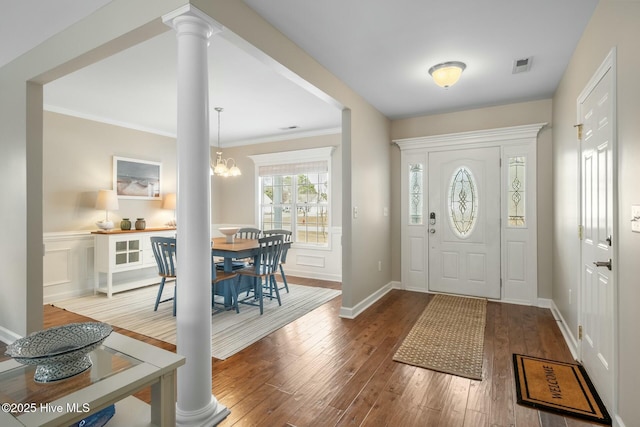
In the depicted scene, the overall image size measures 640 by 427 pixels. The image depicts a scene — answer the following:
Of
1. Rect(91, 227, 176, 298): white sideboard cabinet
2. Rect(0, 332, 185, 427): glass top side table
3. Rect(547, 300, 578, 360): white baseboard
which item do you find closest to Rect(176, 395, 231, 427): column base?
Rect(0, 332, 185, 427): glass top side table

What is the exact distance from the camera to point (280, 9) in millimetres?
2287

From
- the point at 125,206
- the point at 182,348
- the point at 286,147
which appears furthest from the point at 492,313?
the point at 125,206

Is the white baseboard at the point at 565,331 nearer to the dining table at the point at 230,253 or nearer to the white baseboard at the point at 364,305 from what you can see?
the white baseboard at the point at 364,305

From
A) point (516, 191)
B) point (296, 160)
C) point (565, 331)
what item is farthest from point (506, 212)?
point (296, 160)

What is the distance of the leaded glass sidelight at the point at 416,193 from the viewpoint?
484 cm

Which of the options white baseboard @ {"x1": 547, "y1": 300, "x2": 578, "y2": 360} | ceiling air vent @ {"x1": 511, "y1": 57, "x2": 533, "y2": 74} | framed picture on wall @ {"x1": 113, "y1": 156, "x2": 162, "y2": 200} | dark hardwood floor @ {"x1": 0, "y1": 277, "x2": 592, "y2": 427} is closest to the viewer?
dark hardwood floor @ {"x1": 0, "y1": 277, "x2": 592, "y2": 427}

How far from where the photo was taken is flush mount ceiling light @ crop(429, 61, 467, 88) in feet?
10.0

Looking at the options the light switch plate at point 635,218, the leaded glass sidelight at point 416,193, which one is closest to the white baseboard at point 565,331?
the light switch plate at point 635,218

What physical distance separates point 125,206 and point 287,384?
4385mm

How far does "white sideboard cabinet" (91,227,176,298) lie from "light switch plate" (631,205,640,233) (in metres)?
5.51

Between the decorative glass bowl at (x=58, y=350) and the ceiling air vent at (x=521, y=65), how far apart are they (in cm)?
387

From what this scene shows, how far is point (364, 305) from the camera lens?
13.2 feet

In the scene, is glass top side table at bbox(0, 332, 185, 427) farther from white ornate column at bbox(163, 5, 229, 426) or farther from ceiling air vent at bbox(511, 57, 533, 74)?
ceiling air vent at bbox(511, 57, 533, 74)

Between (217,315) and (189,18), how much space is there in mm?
3148
